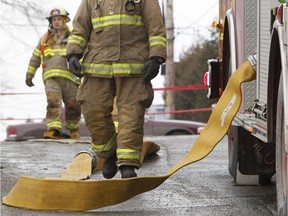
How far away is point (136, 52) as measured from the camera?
8.32 m

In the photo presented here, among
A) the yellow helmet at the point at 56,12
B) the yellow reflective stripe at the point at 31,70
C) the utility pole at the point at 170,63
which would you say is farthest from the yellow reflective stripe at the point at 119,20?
the utility pole at the point at 170,63

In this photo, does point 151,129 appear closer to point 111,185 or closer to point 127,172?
point 127,172

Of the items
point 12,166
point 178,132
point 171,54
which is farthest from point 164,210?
point 171,54

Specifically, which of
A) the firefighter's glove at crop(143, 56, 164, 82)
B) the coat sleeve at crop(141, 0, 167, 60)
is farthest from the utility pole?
the firefighter's glove at crop(143, 56, 164, 82)

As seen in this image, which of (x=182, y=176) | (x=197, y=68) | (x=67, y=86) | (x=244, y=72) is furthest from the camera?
(x=197, y=68)

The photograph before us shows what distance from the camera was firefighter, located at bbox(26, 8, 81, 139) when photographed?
48.7 feet

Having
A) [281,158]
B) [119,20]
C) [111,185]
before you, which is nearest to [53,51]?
[119,20]

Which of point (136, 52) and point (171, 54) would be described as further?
point (171, 54)

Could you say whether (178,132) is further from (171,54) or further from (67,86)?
(171,54)

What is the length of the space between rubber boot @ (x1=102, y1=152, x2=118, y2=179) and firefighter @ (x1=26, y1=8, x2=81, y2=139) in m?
6.34

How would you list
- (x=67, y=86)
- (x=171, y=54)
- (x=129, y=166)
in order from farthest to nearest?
1. (x=171, y=54)
2. (x=67, y=86)
3. (x=129, y=166)

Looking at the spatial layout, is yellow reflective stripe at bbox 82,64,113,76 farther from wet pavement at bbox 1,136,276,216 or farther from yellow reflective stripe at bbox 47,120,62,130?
yellow reflective stripe at bbox 47,120,62,130

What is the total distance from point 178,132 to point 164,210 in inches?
573

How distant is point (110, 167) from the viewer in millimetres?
8578
